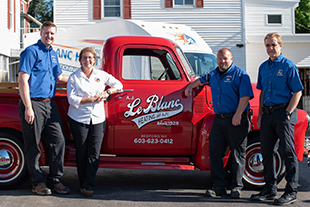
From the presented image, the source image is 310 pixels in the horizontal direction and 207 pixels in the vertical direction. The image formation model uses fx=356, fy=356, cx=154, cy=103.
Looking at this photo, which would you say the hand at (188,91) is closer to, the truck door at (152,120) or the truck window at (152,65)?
the truck door at (152,120)

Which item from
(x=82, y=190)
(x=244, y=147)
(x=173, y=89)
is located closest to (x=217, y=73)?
(x=173, y=89)

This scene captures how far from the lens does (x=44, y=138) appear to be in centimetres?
498

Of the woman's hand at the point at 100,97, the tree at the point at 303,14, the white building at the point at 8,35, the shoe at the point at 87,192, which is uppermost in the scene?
the tree at the point at 303,14

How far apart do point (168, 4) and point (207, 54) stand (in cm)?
861

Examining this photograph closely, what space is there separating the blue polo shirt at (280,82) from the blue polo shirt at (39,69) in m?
2.94

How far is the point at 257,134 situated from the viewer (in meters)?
5.23

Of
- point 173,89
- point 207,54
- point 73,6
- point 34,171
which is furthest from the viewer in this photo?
point 73,6

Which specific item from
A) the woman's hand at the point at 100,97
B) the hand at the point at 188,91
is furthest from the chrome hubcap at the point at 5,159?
the hand at the point at 188,91

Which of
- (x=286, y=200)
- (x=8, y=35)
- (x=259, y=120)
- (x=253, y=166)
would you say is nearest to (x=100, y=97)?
(x=259, y=120)

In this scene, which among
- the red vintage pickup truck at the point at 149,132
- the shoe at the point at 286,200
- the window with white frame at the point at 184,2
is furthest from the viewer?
the window with white frame at the point at 184,2

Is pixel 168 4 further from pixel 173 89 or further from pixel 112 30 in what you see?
pixel 173 89

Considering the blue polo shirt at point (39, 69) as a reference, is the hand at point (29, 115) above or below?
below

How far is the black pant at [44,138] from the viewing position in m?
4.76

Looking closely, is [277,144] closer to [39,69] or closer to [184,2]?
[39,69]
